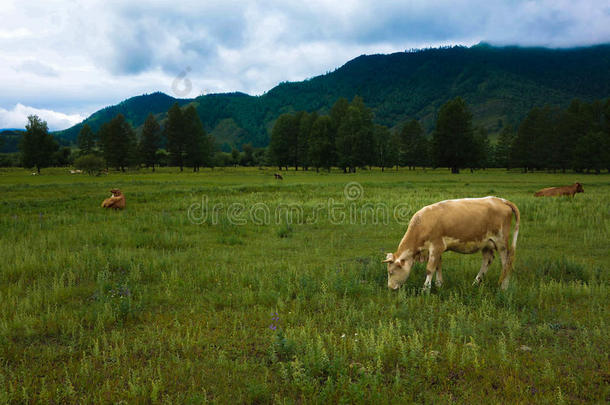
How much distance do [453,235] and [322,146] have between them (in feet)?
243

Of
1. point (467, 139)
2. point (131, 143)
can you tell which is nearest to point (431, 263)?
point (467, 139)

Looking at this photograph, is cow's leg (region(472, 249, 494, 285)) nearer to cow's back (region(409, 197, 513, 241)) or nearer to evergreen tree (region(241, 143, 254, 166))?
cow's back (region(409, 197, 513, 241))

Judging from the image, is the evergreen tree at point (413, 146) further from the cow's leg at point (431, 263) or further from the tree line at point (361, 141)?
the cow's leg at point (431, 263)

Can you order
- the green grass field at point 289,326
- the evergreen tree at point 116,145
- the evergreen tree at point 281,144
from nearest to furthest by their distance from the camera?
the green grass field at point 289,326, the evergreen tree at point 116,145, the evergreen tree at point 281,144

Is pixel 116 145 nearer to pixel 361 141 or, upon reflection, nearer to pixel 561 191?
pixel 361 141

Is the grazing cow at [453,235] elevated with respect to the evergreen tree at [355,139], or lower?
lower

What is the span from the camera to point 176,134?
87.0 m

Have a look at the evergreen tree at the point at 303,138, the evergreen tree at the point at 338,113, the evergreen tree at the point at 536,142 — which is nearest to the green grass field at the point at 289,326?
the evergreen tree at the point at 536,142

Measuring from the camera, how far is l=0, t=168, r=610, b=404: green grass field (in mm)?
4531

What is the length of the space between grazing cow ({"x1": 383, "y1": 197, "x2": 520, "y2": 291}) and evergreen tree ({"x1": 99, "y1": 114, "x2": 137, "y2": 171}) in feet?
281

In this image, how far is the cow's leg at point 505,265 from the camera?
8133 millimetres

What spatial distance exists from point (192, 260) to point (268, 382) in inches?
273

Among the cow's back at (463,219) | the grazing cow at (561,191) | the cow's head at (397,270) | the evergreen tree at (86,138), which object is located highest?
the evergreen tree at (86,138)

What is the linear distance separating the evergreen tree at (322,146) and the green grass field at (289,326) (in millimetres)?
69154
